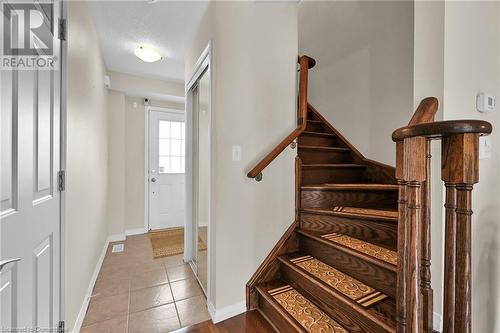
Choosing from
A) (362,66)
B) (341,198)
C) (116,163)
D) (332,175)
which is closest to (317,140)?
(332,175)

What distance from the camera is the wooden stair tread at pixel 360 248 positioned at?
1.30 meters

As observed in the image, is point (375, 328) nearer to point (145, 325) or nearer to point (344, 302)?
point (344, 302)

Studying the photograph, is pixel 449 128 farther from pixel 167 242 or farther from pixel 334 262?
pixel 167 242

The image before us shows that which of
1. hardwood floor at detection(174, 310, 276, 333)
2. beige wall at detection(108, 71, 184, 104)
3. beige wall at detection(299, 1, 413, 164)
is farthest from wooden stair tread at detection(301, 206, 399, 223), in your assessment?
beige wall at detection(108, 71, 184, 104)

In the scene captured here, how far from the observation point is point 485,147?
4.11ft

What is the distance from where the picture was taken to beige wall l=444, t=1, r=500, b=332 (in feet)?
4.11

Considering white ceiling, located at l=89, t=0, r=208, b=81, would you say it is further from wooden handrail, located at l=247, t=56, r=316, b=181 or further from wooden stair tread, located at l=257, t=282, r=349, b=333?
wooden stair tread, located at l=257, t=282, r=349, b=333

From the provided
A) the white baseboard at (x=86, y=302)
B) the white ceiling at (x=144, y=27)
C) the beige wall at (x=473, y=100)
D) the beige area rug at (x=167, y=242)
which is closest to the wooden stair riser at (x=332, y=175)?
the beige wall at (x=473, y=100)

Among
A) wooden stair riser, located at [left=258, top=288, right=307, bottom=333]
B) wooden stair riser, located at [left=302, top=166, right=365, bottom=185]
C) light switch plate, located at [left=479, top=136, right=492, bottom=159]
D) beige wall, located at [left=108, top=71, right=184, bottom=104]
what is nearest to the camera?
light switch plate, located at [left=479, top=136, right=492, bottom=159]

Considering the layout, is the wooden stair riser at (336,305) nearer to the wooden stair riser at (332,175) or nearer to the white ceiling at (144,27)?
the wooden stair riser at (332,175)

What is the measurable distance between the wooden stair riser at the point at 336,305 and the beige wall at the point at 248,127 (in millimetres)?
357

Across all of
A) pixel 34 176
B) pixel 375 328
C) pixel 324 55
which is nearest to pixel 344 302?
pixel 375 328

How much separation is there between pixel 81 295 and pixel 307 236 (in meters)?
1.83

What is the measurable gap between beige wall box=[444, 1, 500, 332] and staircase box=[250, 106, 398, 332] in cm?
44
